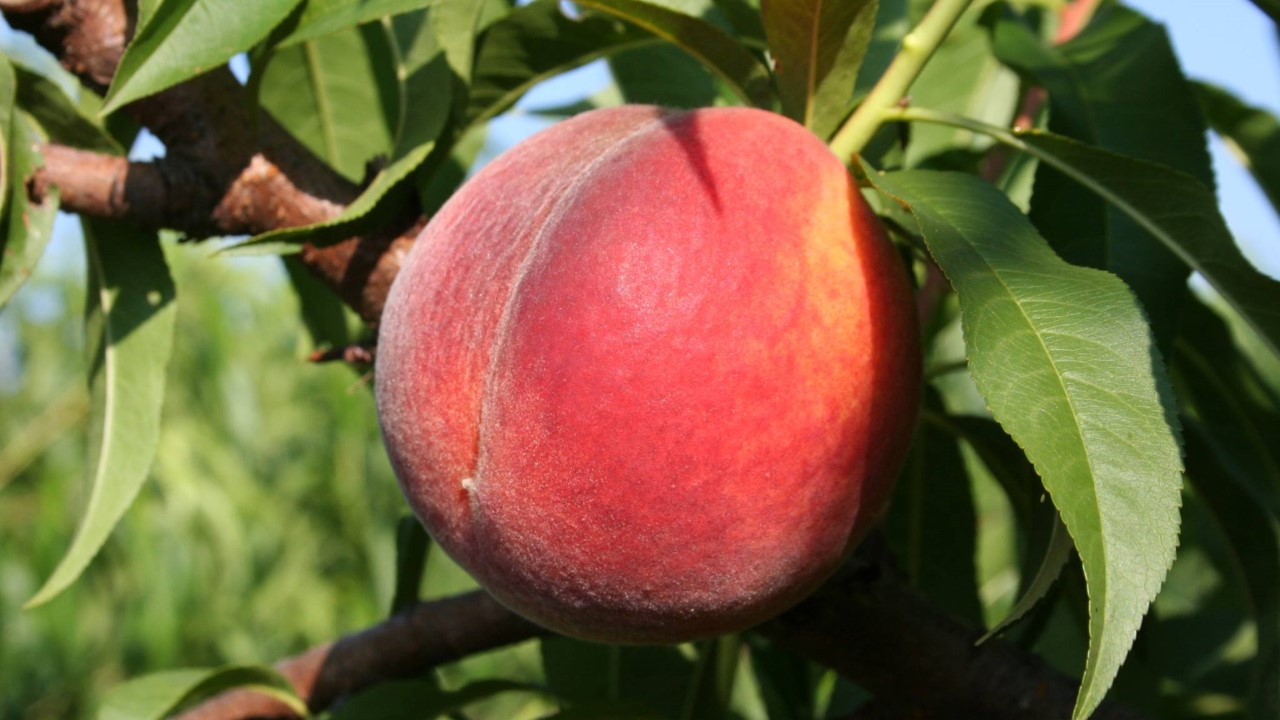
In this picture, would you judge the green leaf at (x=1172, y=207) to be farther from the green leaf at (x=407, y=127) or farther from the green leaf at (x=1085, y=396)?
the green leaf at (x=407, y=127)

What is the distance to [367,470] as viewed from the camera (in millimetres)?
4738

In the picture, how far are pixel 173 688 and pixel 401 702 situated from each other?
19 centimetres

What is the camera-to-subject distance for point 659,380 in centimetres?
63

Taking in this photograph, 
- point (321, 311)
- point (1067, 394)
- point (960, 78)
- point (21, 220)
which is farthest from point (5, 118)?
point (960, 78)

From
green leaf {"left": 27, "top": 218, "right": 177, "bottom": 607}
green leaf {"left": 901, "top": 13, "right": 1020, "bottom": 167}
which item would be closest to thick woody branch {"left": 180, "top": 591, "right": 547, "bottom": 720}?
green leaf {"left": 27, "top": 218, "right": 177, "bottom": 607}

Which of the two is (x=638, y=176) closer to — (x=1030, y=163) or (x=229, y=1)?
(x=229, y=1)

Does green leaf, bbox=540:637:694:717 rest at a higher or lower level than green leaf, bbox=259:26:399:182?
lower

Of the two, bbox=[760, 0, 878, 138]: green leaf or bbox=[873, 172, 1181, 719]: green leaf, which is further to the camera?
bbox=[760, 0, 878, 138]: green leaf

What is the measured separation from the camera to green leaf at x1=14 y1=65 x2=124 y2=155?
37.0 inches

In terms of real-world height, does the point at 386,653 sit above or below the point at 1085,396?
below

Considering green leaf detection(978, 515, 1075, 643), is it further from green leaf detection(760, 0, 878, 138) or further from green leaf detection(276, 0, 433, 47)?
Answer: green leaf detection(276, 0, 433, 47)

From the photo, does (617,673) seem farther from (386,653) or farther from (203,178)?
(203,178)

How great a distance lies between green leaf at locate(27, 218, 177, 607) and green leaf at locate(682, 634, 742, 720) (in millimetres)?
520

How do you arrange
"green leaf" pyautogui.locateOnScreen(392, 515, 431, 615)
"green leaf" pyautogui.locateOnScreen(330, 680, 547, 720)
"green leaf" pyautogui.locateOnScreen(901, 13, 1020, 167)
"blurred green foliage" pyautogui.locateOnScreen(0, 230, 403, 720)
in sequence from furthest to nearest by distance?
"blurred green foliage" pyautogui.locateOnScreen(0, 230, 403, 720)
"green leaf" pyautogui.locateOnScreen(901, 13, 1020, 167)
"green leaf" pyautogui.locateOnScreen(392, 515, 431, 615)
"green leaf" pyautogui.locateOnScreen(330, 680, 547, 720)
